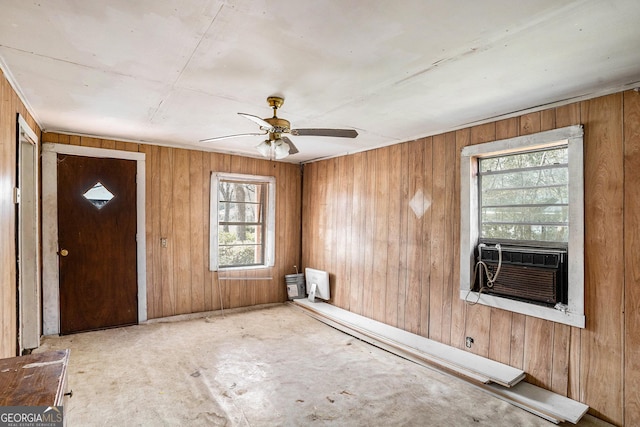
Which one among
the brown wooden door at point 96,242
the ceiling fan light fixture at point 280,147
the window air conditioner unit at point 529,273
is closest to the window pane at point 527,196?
the window air conditioner unit at point 529,273

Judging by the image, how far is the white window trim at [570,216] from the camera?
8.60 ft

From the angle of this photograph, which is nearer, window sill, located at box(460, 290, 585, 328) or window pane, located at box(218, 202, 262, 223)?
window sill, located at box(460, 290, 585, 328)

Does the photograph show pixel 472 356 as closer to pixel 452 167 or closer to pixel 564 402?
pixel 564 402

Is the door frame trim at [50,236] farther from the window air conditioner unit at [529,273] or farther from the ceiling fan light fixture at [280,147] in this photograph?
the window air conditioner unit at [529,273]

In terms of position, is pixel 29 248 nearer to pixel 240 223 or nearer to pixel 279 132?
pixel 240 223

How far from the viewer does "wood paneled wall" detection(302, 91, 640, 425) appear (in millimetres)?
2424

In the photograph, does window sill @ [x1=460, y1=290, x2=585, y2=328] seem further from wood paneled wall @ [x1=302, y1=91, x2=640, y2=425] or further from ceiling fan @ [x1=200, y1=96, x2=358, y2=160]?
ceiling fan @ [x1=200, y1=96, x2=358, y2=160]

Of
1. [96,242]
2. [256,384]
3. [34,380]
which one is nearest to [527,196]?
[256,384]

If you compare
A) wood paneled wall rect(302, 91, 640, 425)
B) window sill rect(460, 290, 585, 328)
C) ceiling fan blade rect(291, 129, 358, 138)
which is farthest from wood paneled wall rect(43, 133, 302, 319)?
window sill rect(460, 290, 585, 328)

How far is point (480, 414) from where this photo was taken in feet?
8.38

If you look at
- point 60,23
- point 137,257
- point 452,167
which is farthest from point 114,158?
point 452,167

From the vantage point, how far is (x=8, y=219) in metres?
2.47

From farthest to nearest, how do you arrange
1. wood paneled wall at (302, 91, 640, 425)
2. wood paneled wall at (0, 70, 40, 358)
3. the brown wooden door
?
the brown wooden door < wood paneled wall at (302, 91, 640, 425) < wood paneled wall at (0, 70, 40, 358)

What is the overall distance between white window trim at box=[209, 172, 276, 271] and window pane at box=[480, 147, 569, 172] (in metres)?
3.31
